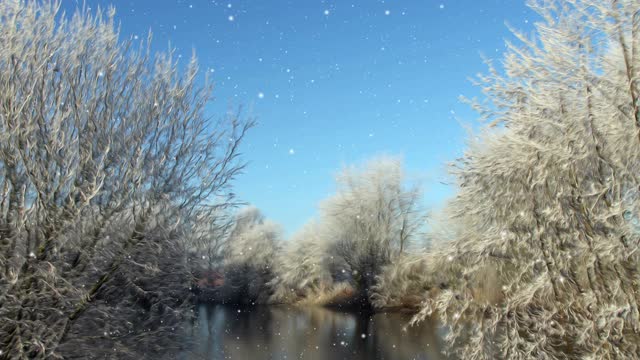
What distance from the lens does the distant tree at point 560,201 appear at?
7641 mm

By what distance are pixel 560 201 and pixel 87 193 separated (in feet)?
24.9

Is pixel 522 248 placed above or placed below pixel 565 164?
below

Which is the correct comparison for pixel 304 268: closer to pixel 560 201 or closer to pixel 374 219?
pixel 374 219

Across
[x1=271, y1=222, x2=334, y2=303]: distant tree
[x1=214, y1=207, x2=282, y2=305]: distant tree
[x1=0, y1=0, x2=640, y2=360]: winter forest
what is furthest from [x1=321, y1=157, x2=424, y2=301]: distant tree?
[x1=0, y1=0, x2=640, y2=360]: winter forest

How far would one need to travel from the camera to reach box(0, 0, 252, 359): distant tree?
838 cm

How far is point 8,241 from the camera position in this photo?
8328 millimetres

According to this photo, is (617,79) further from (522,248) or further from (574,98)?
(522,248)

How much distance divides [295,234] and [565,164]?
36872 millimetres

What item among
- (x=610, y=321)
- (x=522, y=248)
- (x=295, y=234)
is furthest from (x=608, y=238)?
(x=295, y=234)

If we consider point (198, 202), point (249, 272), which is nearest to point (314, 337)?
point (198, 202)

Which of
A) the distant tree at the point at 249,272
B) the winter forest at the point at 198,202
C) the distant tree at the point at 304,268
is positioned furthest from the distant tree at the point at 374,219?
the winter forest at the point at 198,202

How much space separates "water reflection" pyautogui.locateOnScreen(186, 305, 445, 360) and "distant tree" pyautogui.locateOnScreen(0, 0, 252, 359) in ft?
8.41

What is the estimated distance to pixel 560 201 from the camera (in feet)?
27.0

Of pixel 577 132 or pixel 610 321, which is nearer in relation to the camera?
pixel 610 321
